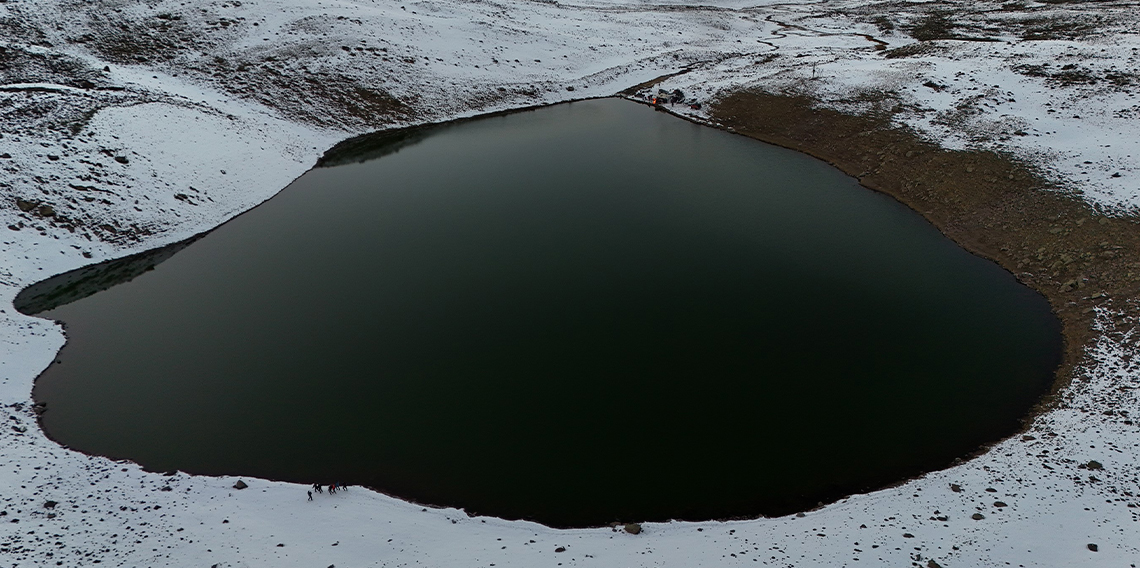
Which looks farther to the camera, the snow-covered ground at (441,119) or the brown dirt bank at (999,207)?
the brown dirt bank at (999,207)

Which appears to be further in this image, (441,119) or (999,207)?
(441,119)

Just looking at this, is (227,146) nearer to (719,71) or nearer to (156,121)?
(156,121)

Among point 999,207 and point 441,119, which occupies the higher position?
point 999,207

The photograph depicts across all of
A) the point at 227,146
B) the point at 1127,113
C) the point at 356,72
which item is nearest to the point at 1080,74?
the point at 1127,113

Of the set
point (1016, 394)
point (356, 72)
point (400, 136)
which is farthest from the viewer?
point (356, 72)
